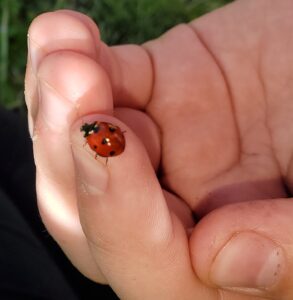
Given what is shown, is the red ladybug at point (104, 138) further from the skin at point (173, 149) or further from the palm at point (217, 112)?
the palm at point (217, 112)

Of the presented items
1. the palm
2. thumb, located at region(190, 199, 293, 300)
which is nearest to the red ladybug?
thumb, located at region(190, 199, 293, 300)

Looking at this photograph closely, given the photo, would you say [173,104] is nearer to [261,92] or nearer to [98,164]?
[261,92]

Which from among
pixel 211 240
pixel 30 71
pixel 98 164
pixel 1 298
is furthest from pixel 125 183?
pixel 1 298

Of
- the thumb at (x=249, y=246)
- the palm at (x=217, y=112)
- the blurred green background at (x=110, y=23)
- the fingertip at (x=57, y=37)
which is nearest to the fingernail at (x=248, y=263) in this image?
the thumb at (x=249, y=246)

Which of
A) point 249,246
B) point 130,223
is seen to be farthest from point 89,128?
point 249,246

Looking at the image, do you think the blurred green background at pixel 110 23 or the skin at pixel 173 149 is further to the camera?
the blurred green background at pixel 110 23

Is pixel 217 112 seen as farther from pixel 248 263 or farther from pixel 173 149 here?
pixel 248 263

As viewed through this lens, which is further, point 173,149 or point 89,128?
point 173,149
